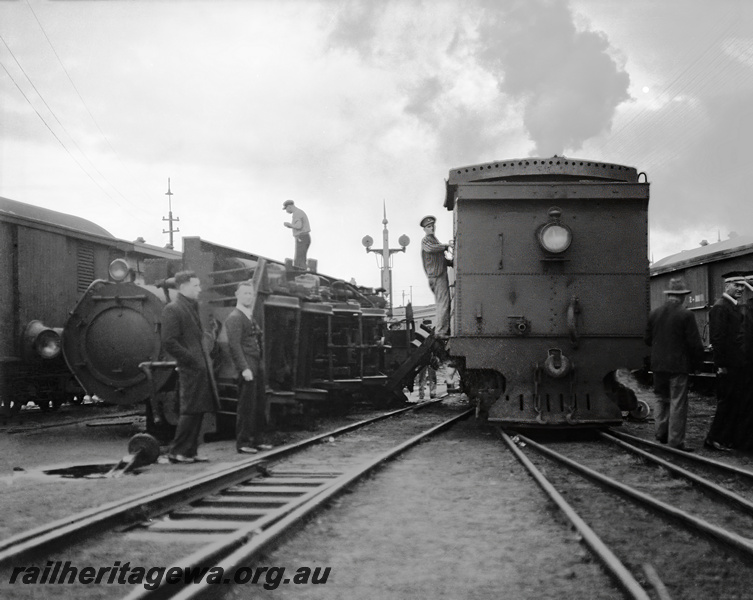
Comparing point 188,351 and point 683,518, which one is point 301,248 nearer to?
point 188,351

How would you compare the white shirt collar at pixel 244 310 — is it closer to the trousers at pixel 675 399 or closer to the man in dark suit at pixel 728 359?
the trousers at pixel 675 399

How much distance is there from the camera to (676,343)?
7594 millimetres

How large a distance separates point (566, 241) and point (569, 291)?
0.54m

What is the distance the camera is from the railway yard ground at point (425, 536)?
132 inches

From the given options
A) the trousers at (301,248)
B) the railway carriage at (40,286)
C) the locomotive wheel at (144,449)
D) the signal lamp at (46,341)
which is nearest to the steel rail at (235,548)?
the locomotive wheel at (144,449)

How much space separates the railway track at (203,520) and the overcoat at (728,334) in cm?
340

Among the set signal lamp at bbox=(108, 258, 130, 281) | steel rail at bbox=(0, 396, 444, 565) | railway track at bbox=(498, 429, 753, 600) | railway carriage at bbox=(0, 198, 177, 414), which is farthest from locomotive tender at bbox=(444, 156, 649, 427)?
railway carriage at bbox=(0, 198, 177, 414)

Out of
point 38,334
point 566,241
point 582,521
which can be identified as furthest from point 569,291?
point 38,334

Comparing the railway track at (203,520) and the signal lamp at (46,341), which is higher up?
the signal lamp at (46,341)

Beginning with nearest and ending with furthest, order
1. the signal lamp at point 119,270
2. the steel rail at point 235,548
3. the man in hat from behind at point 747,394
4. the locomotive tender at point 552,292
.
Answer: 1. the steel rail at point 235,548
2. the man in hat from behind at point 747,394
3. the locomotive tender at point 552,292
4. the signal lamp at point 119,270

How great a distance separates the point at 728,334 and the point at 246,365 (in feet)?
15.3

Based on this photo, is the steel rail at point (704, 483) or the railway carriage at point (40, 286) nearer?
the steel rail at point (704, 483)

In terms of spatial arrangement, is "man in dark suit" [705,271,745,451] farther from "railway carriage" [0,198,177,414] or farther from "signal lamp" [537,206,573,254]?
"railway carriage" [0,198,177,414]

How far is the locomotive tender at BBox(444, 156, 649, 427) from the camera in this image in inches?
321
